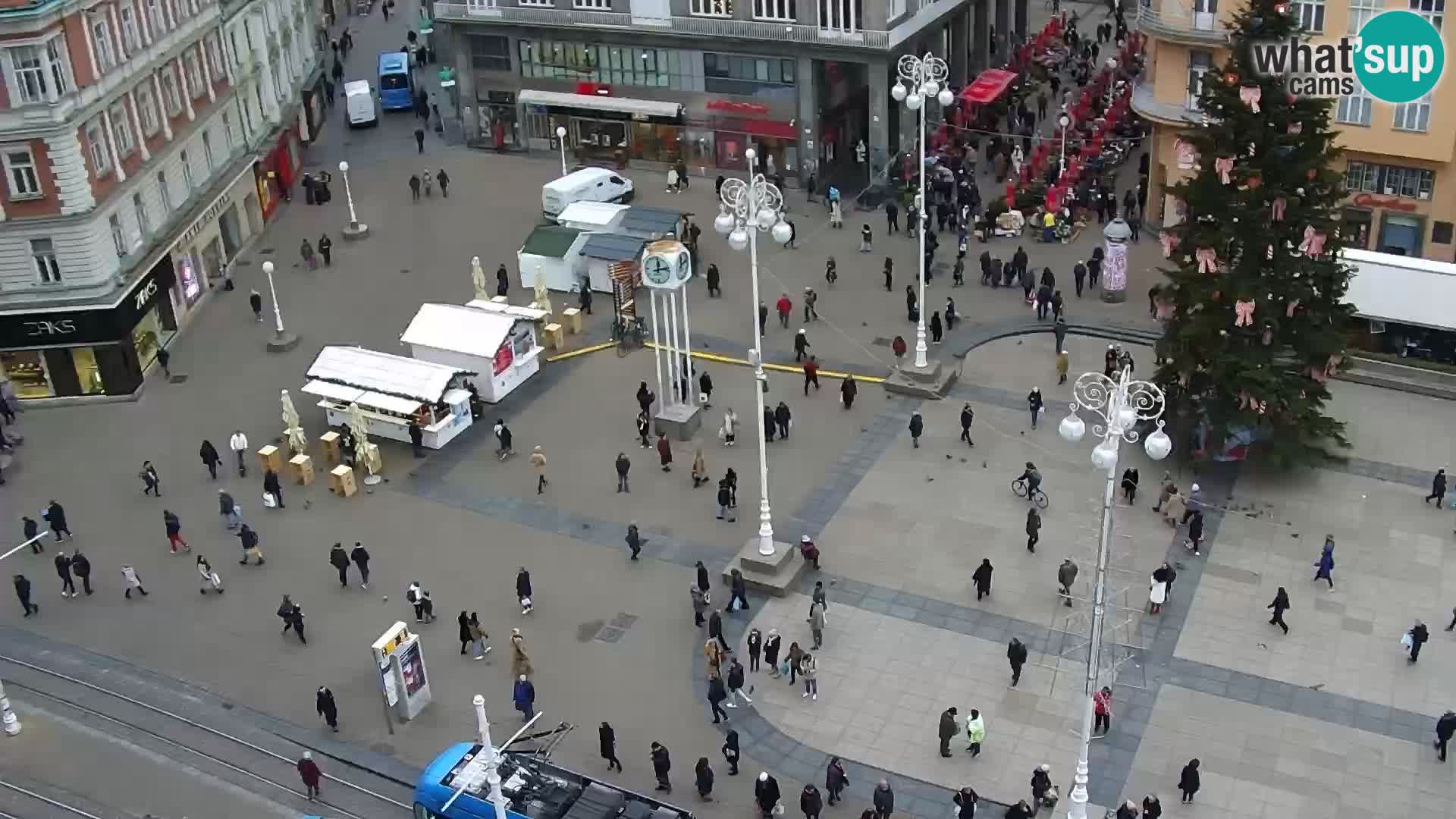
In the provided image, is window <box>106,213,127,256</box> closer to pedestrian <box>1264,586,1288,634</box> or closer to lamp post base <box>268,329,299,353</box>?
lamp post base <box>268,329,299,353</box>

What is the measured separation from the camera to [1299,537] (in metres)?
36.5

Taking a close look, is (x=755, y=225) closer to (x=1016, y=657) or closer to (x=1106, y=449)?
(x=1016, y=657)

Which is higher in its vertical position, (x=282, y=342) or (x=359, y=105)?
(x=359, y=105)

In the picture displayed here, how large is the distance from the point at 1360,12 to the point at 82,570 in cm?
3937

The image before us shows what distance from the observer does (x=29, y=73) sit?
4162cm

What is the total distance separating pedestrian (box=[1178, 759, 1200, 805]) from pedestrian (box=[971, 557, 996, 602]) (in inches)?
279

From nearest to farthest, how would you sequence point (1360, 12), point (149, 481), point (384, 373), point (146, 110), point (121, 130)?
1. point (149, 481)
2. point (384, 373)
3. point (1360, 12)
4. point (121, 130)
5. point (146, 110)

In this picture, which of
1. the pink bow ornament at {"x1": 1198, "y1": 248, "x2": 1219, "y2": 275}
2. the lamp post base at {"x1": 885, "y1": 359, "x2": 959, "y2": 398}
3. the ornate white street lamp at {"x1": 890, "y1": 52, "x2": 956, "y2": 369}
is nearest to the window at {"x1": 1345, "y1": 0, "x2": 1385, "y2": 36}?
the ornate white street lamp at {"x1": 890, "y1": 52, "x2": 956, "y2": 369}

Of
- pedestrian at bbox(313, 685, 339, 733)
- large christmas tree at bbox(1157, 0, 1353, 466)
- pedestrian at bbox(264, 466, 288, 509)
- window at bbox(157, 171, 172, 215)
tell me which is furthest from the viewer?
window at bbox(157, 171, 172, 215)

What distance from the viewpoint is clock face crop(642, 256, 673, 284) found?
39.4 meters

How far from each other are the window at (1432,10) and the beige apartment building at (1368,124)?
0.07 ft

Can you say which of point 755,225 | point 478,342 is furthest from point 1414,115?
point 478,342

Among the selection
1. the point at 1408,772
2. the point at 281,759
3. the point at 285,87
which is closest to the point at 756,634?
the point at 281,759

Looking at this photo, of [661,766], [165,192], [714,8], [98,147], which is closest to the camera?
[661,766]
